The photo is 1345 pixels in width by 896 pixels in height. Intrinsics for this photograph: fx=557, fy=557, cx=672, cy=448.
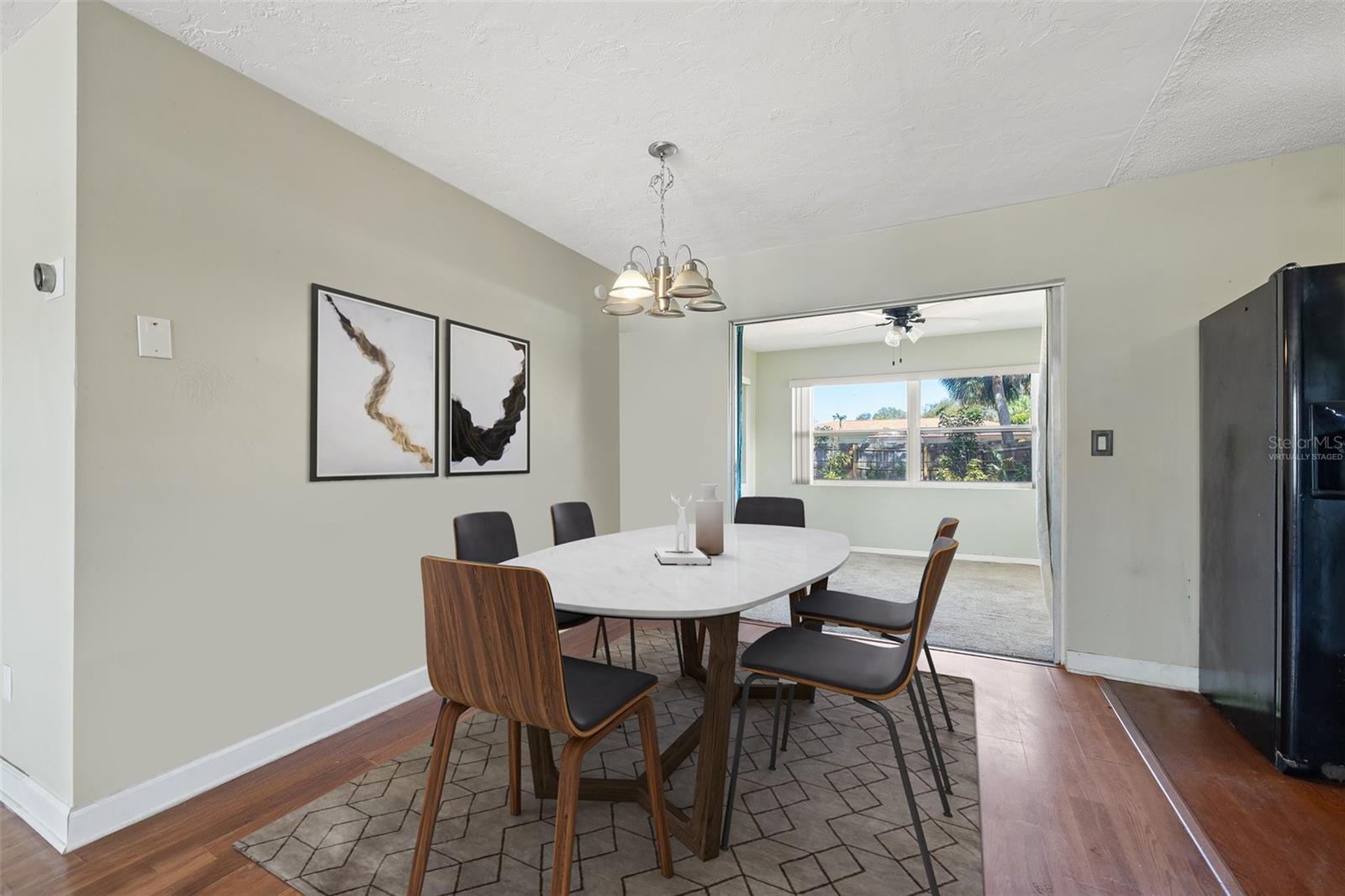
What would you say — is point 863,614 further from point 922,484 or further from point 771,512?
point 922,484

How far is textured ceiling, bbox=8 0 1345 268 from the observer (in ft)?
5.87

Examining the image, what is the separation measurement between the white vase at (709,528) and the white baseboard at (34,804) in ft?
6.71

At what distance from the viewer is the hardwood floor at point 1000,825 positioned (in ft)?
4.85

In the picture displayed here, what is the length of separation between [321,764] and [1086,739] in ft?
9.73

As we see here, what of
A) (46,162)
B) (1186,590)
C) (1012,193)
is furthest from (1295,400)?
(46,162)

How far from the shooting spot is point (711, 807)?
1.55m

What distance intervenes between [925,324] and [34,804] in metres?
6.09

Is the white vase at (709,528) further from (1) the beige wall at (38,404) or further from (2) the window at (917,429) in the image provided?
→ (2) the window at (917,429)

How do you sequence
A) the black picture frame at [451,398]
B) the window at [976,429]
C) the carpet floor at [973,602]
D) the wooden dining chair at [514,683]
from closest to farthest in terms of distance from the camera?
the wooden dining chair at [514,683]
the black picture frame at [451,398]
the carpet floor at [973,602]
the window at [976,429]

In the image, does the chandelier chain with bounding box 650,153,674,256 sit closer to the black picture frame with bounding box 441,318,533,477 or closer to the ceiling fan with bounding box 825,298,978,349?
the black picture frame with bounding box 441,318,533,477

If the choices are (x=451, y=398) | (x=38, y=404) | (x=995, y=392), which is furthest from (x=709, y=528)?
(x=995, y=392)

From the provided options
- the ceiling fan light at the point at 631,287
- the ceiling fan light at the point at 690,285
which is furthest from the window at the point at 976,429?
the ceiling fan light at the point at 631,287

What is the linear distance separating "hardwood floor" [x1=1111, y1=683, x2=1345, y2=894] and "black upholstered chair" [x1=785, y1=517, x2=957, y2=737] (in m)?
0.77

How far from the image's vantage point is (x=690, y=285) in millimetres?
2176
